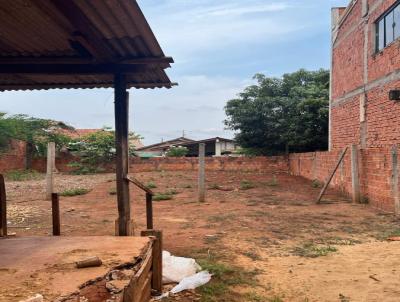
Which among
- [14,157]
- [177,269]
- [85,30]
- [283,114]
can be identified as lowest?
[177,269]

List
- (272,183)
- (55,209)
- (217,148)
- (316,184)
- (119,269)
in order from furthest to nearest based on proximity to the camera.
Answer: (217,148), (272,183), (316,184), (55,209), (119,269)

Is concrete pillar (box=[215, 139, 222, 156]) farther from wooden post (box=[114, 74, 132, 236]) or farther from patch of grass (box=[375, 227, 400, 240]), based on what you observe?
wooden post (box=[114, 74, 132, 236])

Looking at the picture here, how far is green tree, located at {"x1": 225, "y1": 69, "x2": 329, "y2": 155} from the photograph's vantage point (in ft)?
71.1

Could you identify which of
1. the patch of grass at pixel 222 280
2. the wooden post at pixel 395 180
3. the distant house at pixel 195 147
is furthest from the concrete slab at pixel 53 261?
the distant house at pixel 195 147

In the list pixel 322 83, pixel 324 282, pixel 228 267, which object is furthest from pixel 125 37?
pixel 322 83

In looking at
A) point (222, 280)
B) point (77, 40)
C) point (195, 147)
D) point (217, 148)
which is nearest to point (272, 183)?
point (222, 280)

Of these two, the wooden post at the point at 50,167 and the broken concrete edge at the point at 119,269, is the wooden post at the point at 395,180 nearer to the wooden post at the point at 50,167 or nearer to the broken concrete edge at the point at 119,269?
the broken concrete edge at the point at 119,269

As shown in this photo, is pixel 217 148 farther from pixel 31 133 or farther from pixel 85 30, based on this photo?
pixel 85 30

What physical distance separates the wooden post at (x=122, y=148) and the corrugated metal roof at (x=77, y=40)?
0.26 meters

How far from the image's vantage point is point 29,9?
12.0 feet

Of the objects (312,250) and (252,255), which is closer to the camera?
(252,255)

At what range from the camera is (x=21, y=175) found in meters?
22.3

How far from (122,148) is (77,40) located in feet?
4.78

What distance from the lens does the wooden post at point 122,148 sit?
16.3ft
